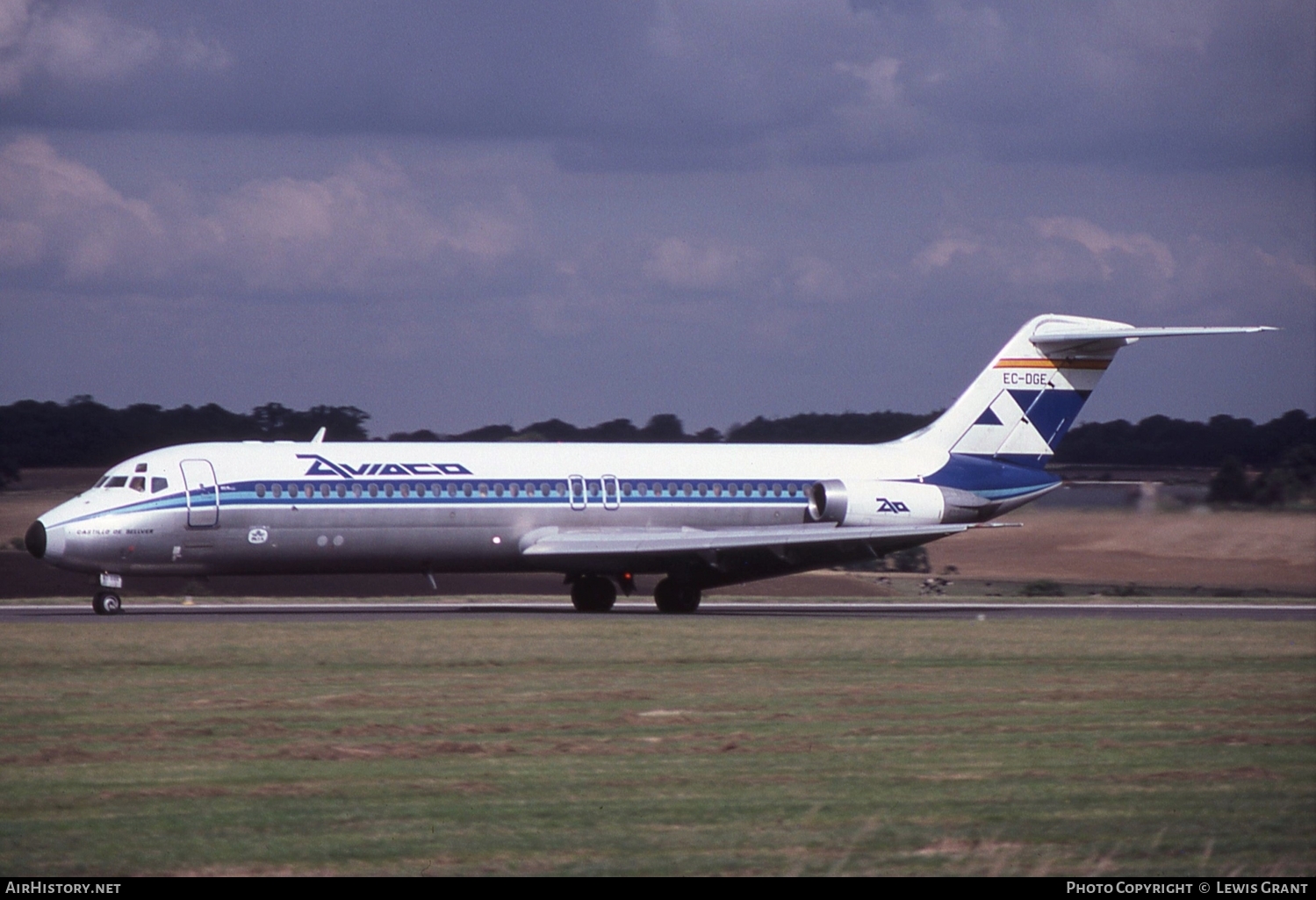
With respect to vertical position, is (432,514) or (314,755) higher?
(432,514)

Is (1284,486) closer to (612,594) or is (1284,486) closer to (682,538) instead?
(682,538)

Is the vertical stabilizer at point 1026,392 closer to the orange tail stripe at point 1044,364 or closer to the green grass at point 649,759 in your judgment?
the orange tail stripe at point 1044,364

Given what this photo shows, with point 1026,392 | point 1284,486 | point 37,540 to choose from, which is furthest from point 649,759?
point 1284,486

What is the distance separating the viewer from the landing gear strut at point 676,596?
35656 mm

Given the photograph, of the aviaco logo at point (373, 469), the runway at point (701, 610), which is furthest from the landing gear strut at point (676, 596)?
the aviaco logo at point (373, 469)

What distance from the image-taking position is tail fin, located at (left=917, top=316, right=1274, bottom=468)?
39094 millimetres

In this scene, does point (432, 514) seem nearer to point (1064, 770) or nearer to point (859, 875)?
point (1064, 770)

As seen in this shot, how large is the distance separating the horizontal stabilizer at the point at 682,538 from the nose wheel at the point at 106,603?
7906 millimetres

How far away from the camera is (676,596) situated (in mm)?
35688

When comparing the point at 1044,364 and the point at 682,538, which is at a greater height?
the point at 1044,364

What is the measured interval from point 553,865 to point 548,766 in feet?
11.5

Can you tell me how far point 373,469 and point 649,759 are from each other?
20.2 meters

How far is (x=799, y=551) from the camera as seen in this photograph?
34.8 meters
